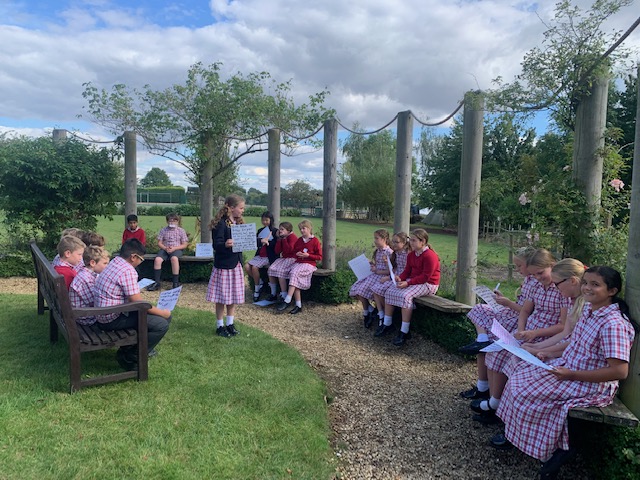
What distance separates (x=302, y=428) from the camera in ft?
11.2

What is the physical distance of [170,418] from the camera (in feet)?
11.3

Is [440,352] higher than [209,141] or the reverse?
the reverse

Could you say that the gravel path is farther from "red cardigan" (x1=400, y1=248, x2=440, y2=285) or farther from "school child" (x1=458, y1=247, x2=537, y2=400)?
"red cardigan" (x1=400, y1=248, x2=440, y2=285)

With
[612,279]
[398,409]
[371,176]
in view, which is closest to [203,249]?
[398,409]

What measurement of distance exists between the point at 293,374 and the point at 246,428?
113 cm

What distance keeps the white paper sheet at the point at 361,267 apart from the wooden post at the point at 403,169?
0.81 m

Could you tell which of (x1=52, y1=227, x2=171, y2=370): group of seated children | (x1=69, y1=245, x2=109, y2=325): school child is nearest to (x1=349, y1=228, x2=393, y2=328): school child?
(x1=52, y1=227, x2=171, y2=370): group of seated children

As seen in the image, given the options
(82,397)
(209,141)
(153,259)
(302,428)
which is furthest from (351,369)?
(209,141)

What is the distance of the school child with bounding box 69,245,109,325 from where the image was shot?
4.31 m

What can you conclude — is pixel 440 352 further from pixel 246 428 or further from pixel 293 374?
pixel 246 428

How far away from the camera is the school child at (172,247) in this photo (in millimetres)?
8984

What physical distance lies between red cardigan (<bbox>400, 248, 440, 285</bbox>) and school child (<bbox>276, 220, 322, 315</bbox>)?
1.93 metres

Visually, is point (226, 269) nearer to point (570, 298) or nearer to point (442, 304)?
point (442, 304)

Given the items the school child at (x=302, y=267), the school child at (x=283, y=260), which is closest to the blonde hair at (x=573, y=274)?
the school child at (x=302, y=267)
